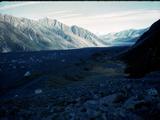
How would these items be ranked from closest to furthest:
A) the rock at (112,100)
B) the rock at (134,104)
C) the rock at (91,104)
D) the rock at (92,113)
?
the rock at (92,113), the rock at (134,104), the rock at (91,104), the rock at (112,100)

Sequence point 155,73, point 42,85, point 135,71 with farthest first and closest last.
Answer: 1. point 42,85
2. point 155,73
3. point 135,71

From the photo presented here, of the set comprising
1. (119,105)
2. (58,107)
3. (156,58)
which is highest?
(156,58)

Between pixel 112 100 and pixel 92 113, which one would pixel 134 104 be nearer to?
pixel 112 100

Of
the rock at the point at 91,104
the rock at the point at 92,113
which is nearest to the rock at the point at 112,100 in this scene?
the rock at the point at 91,104

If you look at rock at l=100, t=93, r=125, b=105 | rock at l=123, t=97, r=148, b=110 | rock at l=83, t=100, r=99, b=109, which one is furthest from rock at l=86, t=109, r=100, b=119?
rock at l=123, t=97, r=148, b=110

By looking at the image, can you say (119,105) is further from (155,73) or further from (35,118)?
(155,73)

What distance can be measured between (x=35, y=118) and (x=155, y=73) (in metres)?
18.6

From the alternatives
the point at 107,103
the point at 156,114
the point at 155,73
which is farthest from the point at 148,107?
the point at 155,73

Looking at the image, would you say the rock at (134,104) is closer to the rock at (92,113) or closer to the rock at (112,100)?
the rock at (112,100)

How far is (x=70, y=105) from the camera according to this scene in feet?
67.3

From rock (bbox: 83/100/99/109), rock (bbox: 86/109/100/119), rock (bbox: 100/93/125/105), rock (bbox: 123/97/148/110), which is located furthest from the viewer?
rock (bbox: 100/93/125/105)

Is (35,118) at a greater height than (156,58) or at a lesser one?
lesser

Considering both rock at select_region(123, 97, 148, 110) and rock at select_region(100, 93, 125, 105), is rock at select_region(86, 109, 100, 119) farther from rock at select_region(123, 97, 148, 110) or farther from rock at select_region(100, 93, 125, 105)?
rock at select_region(123, 97, 148, 110)

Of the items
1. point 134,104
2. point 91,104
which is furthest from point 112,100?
point 134,104
